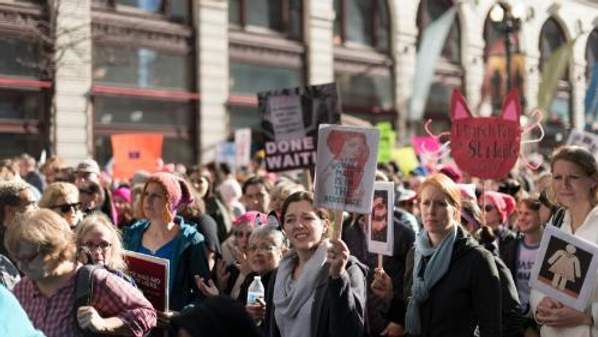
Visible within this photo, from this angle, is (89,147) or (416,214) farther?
(89,147)

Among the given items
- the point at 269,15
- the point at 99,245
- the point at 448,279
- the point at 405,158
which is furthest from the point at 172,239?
the point at 269,15

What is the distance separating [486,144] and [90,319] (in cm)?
519

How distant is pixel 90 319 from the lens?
3.73m

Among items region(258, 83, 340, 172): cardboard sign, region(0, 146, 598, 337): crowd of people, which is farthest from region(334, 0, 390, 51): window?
region(0, 146, 598, 337): crowd of people

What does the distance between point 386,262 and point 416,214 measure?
169 cm

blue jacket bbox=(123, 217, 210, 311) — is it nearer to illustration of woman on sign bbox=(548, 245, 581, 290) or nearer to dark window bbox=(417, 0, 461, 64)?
illustration of woman on sign bbox=(548, 245, 581, 290)

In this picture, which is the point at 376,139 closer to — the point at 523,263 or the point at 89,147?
the point at 523,263

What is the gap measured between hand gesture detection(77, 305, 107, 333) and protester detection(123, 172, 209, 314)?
1.69 m

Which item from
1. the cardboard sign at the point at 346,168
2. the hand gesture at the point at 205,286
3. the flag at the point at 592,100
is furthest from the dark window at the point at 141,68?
the cardboard sign at the point at 346,168

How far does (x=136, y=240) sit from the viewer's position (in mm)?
5770

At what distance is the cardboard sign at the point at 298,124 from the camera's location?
990 cm

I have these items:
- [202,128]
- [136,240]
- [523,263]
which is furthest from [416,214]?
[202,128]

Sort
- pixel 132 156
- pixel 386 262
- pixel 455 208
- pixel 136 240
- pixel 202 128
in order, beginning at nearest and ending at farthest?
pixel 455 208 < pixel 136 240 < pixel 386 262 < pixel 132 156 < pixel 202 128

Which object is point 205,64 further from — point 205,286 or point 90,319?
point 90,319
